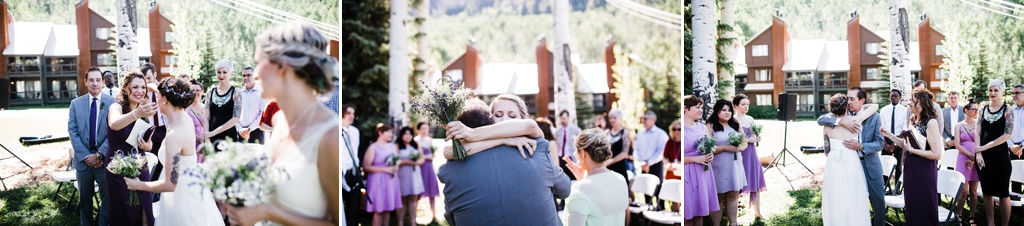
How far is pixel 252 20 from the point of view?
14.7ft

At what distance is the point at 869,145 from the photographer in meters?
5.10

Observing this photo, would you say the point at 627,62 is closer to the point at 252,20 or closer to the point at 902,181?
the point at 902,181

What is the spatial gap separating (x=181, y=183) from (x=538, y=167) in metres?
1.92

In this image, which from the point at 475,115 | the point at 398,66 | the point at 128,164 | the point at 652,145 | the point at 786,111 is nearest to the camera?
the point at 475,115

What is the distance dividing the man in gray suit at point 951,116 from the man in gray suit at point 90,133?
5.16 m

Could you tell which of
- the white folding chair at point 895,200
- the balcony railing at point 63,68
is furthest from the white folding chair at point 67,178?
the white folding chair at point 895,200

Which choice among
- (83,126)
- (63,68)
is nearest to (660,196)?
(83,126)

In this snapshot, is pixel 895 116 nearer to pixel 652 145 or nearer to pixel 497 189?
pixel 652 145

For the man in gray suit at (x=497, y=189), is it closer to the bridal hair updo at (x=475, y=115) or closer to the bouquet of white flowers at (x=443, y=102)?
the bridal hair updo at (x=475, y=115)

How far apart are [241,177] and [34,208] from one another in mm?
1524

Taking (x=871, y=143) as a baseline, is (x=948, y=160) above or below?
below

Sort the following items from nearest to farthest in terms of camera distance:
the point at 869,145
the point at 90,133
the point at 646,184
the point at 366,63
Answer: the point at 90,133 < the point at 869,145 < the point at 646,184 < the point at 366,63

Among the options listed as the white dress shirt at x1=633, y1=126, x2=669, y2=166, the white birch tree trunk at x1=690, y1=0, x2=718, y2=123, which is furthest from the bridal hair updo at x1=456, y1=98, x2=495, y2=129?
the white dress shirt at x1=633, y1=126, x2=669, y2=166

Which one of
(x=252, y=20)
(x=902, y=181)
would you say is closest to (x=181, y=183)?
(x=252, y=20)
